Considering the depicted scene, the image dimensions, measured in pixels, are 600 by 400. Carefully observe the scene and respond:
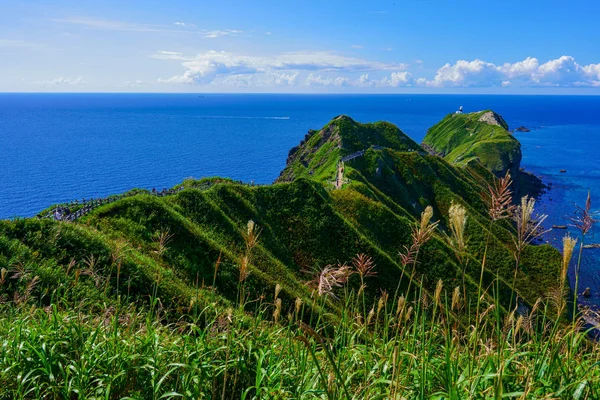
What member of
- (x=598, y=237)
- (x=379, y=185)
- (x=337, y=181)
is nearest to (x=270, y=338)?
(x=337, y=181)

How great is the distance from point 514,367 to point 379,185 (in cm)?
6871

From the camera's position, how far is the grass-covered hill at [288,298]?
6.00m

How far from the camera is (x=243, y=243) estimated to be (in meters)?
39.9

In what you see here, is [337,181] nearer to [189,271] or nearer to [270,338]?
[189,271]

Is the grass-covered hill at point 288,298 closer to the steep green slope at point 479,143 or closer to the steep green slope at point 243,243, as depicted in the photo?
the steep green slope at point 243,243

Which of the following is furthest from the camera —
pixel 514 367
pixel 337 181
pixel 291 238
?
pixel 337 181

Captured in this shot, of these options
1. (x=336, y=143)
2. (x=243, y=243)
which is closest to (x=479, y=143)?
(x=336, y=143)

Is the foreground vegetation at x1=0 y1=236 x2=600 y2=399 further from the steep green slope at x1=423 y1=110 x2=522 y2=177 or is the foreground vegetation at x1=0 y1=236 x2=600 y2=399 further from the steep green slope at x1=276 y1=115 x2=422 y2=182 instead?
the steep green slope at x1=423 y1=110 x2=522 y2=177

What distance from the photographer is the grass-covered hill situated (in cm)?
600

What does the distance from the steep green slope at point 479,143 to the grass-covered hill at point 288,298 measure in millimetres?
33733

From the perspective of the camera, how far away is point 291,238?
45.0 metres

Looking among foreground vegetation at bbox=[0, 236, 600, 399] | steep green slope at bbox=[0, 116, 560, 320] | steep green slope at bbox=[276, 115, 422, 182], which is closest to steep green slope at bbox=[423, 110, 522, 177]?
steep green slope at bbox=[276, 115, 422, 182]

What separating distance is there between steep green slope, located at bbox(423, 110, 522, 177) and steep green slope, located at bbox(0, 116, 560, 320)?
42.3 metres

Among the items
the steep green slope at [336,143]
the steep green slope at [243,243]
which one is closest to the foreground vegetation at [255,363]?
the steep green slope at [243,243]
